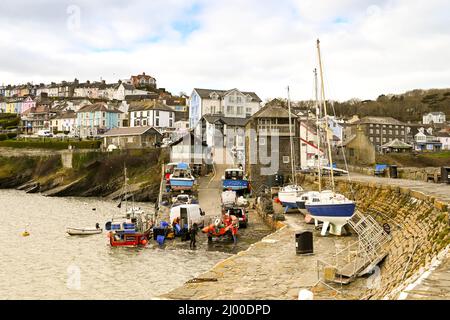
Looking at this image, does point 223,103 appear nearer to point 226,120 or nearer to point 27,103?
point 226,120

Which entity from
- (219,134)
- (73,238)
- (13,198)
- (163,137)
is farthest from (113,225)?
(163,137)

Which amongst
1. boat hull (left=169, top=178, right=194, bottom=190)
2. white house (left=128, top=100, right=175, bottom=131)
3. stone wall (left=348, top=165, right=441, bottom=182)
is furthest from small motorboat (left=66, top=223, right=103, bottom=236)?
white house (left=128, top=100, right=175, bottom=131)

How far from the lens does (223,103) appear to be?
85.9 metres

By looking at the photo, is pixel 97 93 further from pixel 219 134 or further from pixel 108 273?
pixel 108 273

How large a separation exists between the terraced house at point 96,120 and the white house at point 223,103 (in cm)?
3054

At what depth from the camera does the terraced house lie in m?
110

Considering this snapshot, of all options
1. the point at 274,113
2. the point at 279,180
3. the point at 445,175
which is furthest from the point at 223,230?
the point at 274,113

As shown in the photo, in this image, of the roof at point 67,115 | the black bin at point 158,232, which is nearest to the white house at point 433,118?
the roof at point 67,115

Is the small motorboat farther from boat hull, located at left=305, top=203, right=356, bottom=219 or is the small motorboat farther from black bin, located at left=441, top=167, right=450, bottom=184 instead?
black bin, located at left=441, top=167, right=450, bottom=184

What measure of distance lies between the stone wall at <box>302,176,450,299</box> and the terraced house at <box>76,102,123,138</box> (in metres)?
88.7

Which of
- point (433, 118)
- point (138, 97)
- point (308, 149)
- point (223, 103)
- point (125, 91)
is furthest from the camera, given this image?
point (125, 91)

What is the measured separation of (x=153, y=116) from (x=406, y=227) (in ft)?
294

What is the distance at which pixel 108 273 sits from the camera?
76.3 ft
